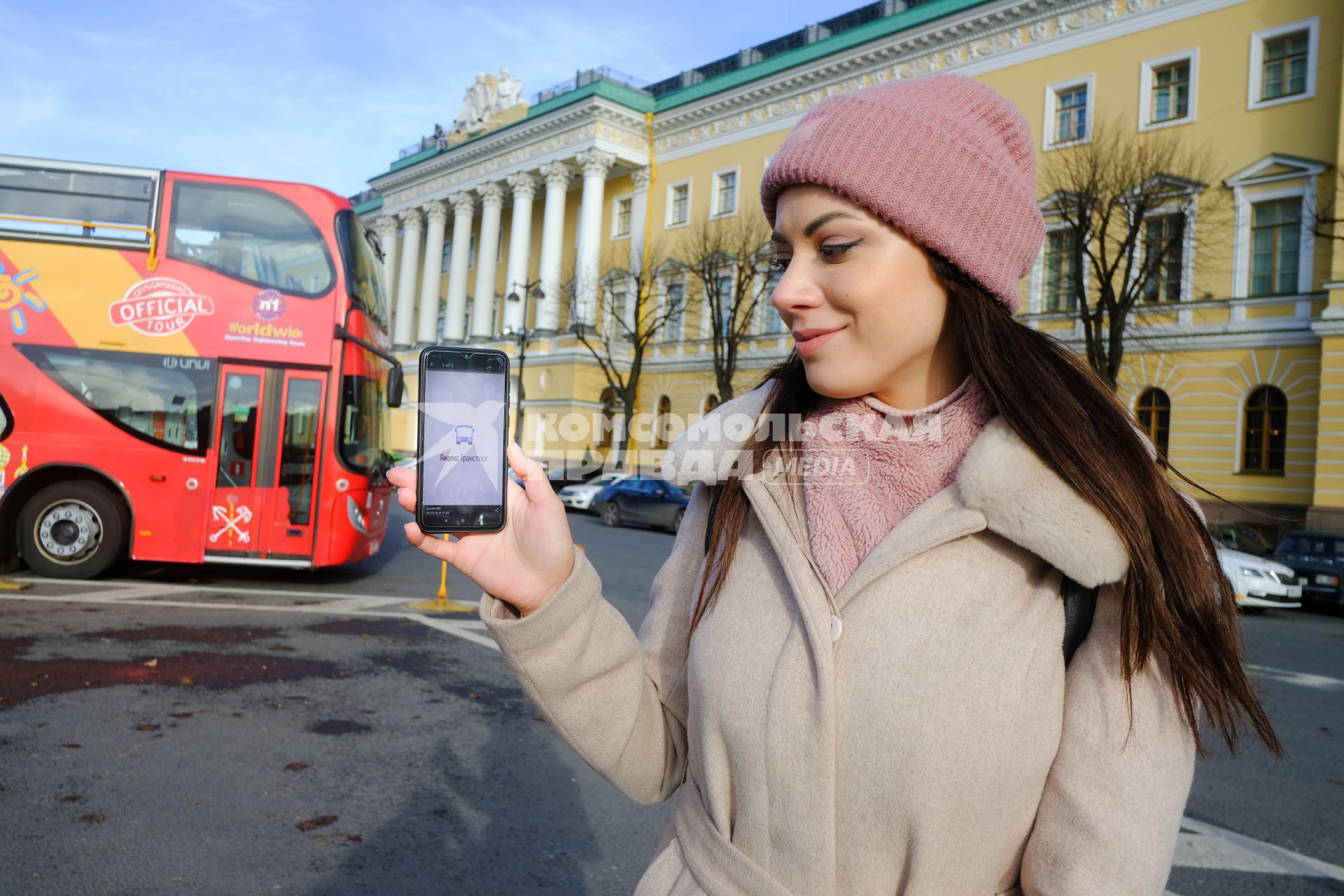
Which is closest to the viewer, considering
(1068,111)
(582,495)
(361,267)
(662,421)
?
(361,267)

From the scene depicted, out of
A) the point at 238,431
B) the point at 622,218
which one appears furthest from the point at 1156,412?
the point at 622,218

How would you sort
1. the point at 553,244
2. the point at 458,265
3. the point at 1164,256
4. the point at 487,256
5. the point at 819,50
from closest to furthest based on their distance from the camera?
the point at 1164,256 → the point at 819,50 → the point at 553,244 → the point at 487,256 → the point at 458,265

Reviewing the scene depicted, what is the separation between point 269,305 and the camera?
428 inches

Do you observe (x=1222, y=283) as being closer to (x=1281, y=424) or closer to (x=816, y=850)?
(x=1281, y=424)

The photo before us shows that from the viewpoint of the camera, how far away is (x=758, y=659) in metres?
1.53

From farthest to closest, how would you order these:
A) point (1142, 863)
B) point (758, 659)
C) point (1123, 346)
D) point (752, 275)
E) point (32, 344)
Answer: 1. point (752, 275)
2. point (1123, 346)
3. point (32, 344)
4. point (758, 659)
5. point (1142, 863)

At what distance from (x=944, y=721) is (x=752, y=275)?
3094 centimetres

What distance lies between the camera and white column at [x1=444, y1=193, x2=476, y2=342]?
50438mm

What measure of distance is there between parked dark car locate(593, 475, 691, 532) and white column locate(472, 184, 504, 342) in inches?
977

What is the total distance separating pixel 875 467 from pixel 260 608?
929 centimetres

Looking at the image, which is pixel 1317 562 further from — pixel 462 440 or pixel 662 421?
pixel 662 421

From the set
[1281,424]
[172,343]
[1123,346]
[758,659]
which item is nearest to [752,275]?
[1123,346]

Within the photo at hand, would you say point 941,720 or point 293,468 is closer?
point 941,720

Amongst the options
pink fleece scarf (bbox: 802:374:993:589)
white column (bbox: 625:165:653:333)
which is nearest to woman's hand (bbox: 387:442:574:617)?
pink fleece scarf (bbox: 802:374:993:589)
